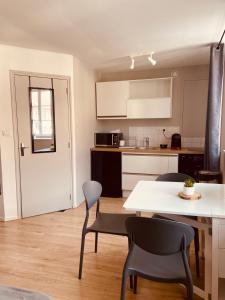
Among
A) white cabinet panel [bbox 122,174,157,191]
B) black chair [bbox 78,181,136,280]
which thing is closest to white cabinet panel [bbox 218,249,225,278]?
black chair [bbox 78,181,136,280]

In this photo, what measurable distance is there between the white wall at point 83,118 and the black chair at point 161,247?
8.74ft

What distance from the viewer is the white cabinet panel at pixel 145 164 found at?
428cm

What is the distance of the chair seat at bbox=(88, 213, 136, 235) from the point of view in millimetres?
2123

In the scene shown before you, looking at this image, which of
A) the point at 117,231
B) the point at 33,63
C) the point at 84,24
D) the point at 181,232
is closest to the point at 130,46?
the point at 84,24

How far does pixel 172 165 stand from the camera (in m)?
4.23

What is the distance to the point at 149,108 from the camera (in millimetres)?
4625

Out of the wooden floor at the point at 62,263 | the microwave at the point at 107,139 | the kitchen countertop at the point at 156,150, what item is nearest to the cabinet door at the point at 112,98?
the microwave at the point at 107,139

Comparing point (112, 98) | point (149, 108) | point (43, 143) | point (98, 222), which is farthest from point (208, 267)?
point (112, 98)

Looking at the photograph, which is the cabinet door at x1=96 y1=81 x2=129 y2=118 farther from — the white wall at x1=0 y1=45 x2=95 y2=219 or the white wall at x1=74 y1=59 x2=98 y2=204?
the white wall at x1=0 y1=45 x2=95 y2=219

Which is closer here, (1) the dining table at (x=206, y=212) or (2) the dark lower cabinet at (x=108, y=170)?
(1) the dining table at (x=206, y=212)

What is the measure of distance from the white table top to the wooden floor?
79cm

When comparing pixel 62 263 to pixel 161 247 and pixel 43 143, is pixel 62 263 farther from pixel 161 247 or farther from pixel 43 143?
pixel 43 143

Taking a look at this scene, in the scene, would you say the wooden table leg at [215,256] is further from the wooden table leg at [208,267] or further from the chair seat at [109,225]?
the chair seat at [109,225]

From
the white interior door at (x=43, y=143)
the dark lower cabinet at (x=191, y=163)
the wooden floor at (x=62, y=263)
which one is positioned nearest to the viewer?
the wooden floor at (x=62, y=263)
